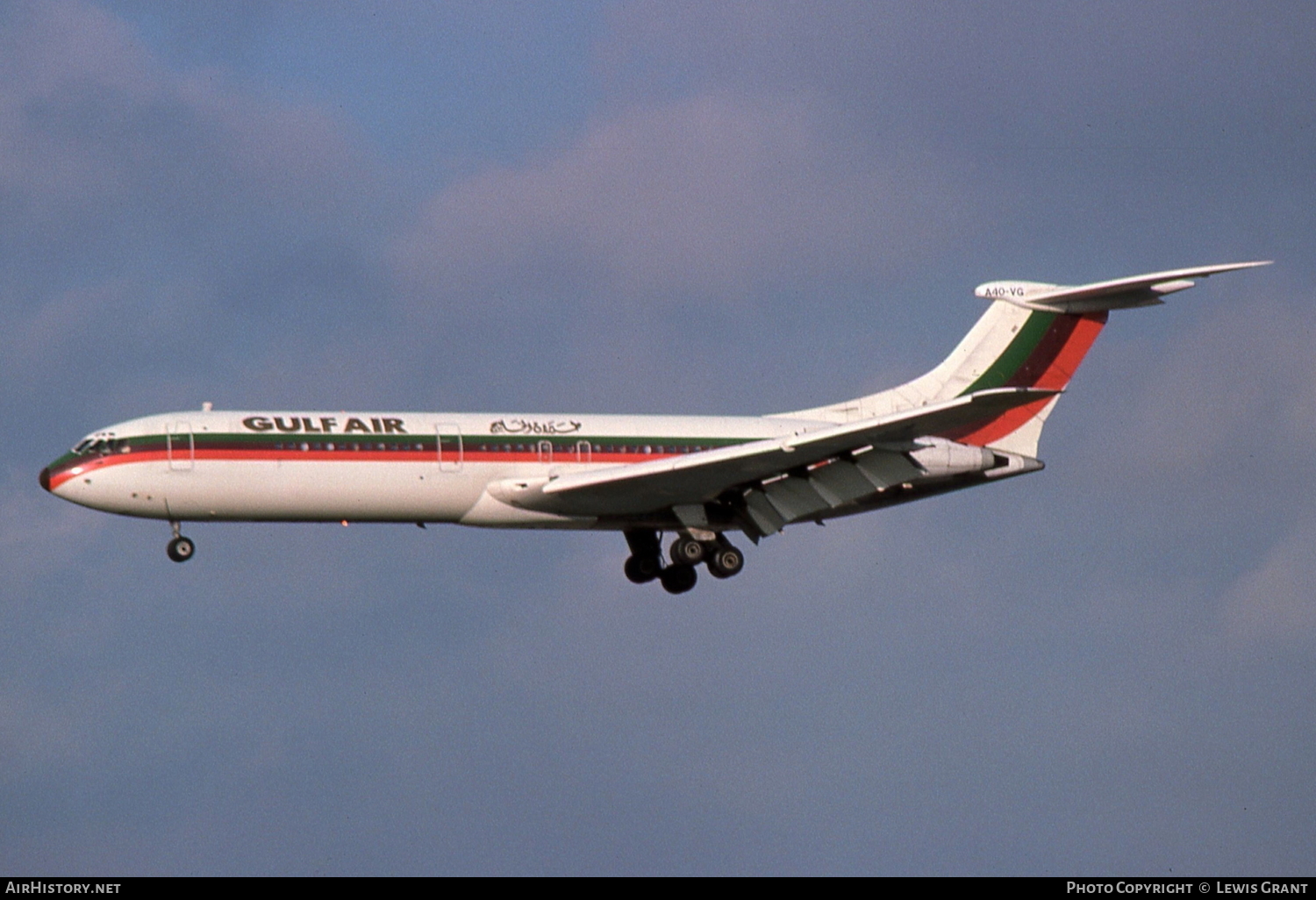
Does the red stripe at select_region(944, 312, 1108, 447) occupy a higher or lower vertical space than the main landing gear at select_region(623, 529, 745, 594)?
higher

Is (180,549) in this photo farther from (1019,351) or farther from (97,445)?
(1019,351)

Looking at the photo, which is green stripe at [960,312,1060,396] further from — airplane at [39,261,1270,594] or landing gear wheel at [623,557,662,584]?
landing gear wheel at [623,557,662,584]

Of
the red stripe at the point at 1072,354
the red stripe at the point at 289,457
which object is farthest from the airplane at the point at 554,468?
the red stripe at the point at 1072,354

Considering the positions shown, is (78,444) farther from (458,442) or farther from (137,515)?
(458,442)

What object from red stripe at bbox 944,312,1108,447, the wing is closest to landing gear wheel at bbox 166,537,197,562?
the wing

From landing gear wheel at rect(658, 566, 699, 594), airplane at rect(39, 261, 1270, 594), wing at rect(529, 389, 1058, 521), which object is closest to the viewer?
wing at rect(529, 389, 1058, 521)

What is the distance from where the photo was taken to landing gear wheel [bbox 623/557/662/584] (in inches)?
2151

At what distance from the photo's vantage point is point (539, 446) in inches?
1983

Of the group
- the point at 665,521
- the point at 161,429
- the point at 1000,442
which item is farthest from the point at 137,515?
the point at 1000,442

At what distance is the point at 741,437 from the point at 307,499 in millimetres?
11559

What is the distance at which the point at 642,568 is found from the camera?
5462cm

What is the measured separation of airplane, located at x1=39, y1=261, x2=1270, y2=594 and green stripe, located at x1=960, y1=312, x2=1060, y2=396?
185 centimetres

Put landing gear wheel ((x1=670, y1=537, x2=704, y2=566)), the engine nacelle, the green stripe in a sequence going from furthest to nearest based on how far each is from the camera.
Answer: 1. the green stripe
2. landing gear wheel ((x1=670, y1=537, x2=704, y2=566))
3. the engine nacelle

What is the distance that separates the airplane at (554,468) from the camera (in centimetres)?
4835
